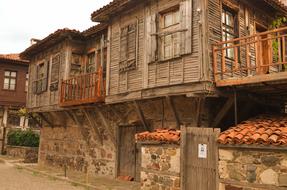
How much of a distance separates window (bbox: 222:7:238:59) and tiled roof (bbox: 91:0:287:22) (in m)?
1.38

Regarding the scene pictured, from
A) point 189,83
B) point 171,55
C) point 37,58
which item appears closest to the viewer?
point 189,83

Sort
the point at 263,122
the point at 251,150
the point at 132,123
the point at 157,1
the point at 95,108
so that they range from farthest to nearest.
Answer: the point at 95,108
the point at 132,123
the point at 157,1
the point at 263,122
the point at 251,150

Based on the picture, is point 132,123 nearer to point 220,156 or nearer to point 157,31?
point 157,31

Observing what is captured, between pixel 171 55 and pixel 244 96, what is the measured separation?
2.17 meters

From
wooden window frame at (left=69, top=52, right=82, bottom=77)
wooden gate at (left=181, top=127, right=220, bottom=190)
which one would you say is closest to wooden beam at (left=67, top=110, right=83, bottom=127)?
wooden window frame at (left=69, top=52, right=82, bottom=77)

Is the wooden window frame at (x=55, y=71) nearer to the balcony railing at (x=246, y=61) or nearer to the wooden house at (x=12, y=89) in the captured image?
the balcony railing at (x=246, y=61)

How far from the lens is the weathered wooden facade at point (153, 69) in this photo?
803 cm

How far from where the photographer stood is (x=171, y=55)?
8.73 metres

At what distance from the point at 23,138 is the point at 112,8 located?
45.7 feet

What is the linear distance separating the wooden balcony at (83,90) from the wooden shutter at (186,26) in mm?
3447

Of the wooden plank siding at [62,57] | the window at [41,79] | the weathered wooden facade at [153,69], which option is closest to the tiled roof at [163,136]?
the weathered wooden facade at [153,69]

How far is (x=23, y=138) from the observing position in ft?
69.3

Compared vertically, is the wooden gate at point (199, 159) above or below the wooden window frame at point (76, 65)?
below

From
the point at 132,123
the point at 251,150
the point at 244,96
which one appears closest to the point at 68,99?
the point at 132,123
